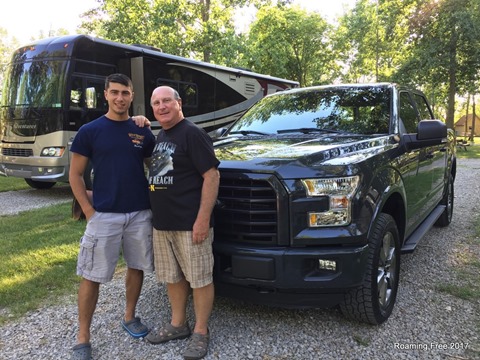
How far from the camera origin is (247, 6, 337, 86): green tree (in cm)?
2864

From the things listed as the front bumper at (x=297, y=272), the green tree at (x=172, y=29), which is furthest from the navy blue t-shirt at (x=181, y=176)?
the green tree at (x=172, y=29)

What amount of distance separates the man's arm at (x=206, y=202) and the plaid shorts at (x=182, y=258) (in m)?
0.10

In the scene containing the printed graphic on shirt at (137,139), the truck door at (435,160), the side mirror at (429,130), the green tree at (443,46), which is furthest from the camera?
the green tree at (443,46)

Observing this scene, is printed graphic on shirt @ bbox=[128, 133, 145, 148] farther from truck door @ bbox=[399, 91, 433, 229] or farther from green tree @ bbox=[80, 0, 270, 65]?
green tree @ bbox=[80, 0, 270, 65]

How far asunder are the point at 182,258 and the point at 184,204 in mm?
397

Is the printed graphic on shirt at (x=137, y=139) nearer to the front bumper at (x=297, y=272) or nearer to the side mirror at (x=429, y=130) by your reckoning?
the front bumper at (x=297, y=272)

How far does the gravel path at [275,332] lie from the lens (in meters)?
2.78

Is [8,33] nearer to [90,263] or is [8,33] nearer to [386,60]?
[386,60]

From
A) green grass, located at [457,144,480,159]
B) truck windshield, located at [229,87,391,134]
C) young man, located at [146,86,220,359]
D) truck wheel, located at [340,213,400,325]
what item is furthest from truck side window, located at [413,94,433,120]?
green grass, located at [457,144,480,159]

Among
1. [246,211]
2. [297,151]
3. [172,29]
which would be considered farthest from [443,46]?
[246,211]

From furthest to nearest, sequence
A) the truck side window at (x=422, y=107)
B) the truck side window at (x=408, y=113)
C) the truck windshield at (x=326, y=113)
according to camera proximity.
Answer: the truck side window at (x=422, y=107) < the truck side window at (x=408, y=113) < the truck windshield at (x=326, y=113)

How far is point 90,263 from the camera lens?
2.75 m

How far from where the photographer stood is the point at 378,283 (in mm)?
3051

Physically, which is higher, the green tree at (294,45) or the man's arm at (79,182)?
the green tree at (294,45)
